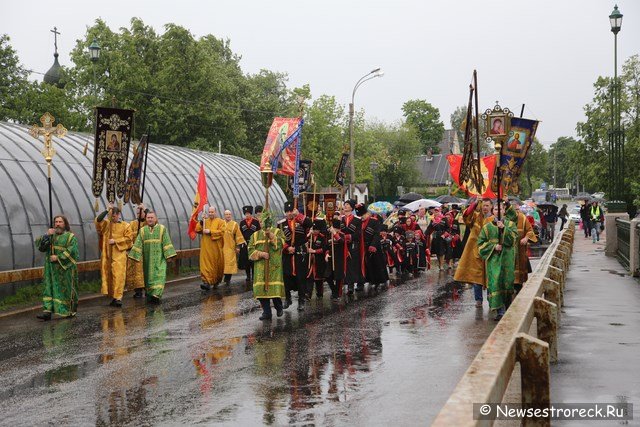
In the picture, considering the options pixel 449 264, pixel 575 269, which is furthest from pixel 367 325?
pixel 449 264

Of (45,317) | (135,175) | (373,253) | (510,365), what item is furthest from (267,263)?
(510,365)

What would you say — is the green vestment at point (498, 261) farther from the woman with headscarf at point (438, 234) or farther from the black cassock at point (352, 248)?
the woman with headscarf at point (438, 234)

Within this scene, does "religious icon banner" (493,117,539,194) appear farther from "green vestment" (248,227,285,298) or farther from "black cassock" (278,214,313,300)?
"green vestment" (248,227,285,298)

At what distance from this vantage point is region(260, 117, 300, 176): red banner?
19.2 metres

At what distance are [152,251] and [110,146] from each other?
2.24 meters

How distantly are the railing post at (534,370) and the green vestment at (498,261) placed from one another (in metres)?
7.15

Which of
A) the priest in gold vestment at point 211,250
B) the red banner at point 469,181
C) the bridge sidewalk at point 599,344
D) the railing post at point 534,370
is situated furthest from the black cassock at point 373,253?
the railing post at point 534,370

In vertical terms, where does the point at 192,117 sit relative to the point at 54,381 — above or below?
above

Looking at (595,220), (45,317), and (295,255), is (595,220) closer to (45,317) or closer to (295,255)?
(295,255)

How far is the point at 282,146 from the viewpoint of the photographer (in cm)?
1958

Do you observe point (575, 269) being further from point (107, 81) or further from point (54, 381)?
point (107, 81)

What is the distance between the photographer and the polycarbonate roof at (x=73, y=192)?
16.4 metres

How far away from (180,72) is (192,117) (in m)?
2.36

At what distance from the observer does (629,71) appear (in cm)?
6050
